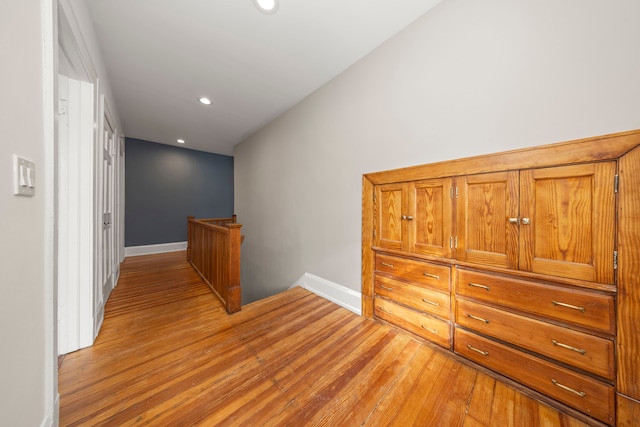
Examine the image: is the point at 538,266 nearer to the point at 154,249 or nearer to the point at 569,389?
the point at 569,389

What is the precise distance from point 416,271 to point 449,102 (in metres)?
1.41

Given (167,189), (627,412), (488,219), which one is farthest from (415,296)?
(167,189)

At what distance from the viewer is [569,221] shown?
4.09 ft

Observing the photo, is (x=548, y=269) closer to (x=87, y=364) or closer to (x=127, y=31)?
(x=87, y=364)

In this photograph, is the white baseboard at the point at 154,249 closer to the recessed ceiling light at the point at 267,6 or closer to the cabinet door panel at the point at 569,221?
the recessed ceiling light at the point at 267,6

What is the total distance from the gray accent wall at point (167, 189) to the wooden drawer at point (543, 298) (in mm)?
6117

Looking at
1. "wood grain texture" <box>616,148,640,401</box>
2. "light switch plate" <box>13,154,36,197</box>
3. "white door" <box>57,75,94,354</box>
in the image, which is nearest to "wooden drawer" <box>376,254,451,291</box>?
"wood grain texture" <box>616,148,640,401</box>

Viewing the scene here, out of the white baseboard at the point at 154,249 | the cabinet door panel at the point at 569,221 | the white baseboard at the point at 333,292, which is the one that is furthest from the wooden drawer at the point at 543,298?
the white baseboard at the point at 154,249

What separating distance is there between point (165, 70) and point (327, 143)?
2031 mm

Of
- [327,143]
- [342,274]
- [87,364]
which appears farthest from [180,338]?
[327,143]

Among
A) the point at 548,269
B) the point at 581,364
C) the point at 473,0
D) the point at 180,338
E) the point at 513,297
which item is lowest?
the point at 180,338

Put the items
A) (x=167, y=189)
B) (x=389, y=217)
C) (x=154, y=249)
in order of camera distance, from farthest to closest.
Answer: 1. (x=167, y=189)
2. (x=154, y=249)
3. (x=389, y=217)

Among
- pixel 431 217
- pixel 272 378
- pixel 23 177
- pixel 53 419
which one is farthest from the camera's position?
pixel 431 217

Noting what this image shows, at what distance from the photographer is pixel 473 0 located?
157cm
